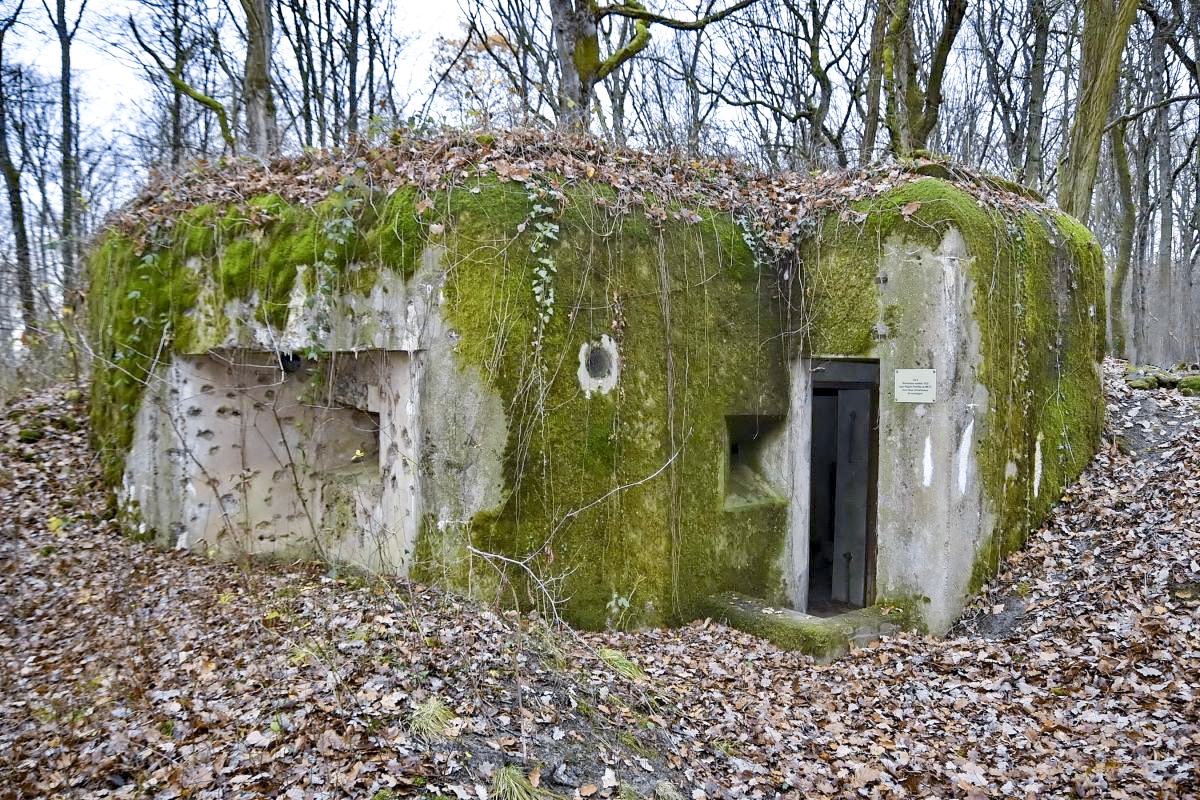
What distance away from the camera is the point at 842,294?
648 centimetres

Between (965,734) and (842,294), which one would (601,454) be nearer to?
(842,294)

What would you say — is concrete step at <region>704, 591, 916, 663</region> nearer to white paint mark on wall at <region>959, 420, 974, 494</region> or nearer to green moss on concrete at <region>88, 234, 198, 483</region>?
white paint mark on wall at <region>959, 420, 974, 494</region>

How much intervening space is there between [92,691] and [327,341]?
113 inches

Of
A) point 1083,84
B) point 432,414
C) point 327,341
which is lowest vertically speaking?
point 432,414

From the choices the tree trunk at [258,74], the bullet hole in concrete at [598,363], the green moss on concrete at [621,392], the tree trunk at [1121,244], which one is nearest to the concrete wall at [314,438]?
the green moss on concrete at [621,392]

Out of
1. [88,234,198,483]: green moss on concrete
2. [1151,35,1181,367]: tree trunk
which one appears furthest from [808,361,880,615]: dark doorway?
[1151,35,1181,367]: tree trunk

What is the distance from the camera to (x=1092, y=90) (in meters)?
9.95

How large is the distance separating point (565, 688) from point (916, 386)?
363 cm

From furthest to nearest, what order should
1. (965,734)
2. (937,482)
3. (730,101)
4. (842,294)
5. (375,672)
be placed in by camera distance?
(730,101), (842,294), (937,482), (965,734), (375,672)

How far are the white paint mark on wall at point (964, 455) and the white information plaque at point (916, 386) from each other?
1.19 ft

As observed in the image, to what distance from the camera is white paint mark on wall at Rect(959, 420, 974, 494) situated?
6047 mm

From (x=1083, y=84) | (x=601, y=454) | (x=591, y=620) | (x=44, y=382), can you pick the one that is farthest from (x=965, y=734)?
(x=44, y=382)

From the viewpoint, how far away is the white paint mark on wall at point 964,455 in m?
6.05

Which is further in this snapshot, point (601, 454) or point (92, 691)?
point (601, 454)
